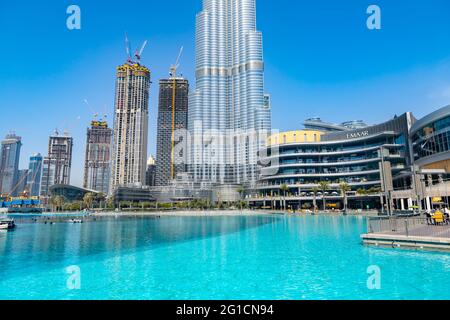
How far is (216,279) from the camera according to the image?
675 inches

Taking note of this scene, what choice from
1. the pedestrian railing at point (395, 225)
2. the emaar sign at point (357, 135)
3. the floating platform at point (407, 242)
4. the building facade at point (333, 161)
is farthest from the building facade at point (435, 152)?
the emaar sign at point (357, 135)

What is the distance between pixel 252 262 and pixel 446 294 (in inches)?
467

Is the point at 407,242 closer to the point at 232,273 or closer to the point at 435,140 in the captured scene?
the point at 232,273

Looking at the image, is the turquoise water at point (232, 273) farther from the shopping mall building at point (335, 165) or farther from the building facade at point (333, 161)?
the building facade at point (333, 161)

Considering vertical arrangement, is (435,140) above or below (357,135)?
below

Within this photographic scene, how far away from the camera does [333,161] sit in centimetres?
12006

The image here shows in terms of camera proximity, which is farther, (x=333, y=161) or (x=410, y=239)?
(x=333, y=161)

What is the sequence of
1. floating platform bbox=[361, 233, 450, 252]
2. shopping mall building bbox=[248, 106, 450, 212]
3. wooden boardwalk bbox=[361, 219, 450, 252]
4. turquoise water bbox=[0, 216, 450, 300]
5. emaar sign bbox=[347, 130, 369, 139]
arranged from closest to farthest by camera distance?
turquoise water bbox=[0, 216, 450, 300] < floating platform bbox=[361, 233, 450, 252] < wooden boardwalk bbox=[361, 219, 450, 252] < shopping mall building bbox=[248, 106, 450, 212] < emaar sign bbox=[347, 130, 369, 139]

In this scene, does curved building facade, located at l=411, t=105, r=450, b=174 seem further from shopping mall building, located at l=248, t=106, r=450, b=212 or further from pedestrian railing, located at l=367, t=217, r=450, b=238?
pedestrian railing, located at l=367, t=217, r=450, b=238

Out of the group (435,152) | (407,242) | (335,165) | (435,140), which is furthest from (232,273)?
(335,165)

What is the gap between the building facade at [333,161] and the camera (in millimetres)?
101500

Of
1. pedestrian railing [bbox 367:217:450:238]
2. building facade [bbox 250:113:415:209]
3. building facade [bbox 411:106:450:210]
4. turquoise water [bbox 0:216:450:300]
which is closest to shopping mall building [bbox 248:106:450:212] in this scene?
building facade [bbox 250:113:415:209]

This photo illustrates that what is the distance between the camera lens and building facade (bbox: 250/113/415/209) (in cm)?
10150
